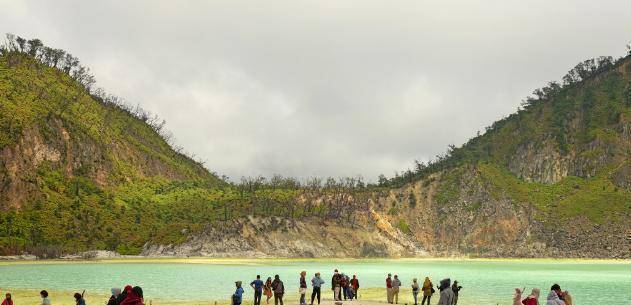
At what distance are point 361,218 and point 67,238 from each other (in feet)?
260

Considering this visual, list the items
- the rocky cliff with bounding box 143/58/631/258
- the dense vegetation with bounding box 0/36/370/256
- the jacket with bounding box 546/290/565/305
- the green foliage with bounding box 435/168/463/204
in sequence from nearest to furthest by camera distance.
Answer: the jacket with bounding box 546/290/565/305
the dense vegetation with bounding box 0/36/370/256
the rocky cliff with bounding box 143/58/631/258
the green foliage with bounding box 435/168/463/204

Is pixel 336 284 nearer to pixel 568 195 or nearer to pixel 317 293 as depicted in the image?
pixel 317 293

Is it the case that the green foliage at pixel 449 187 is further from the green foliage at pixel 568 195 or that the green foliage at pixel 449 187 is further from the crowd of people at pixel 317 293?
Answer: the crowd of people at pixel 317 293

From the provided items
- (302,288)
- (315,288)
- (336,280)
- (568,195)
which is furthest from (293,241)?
(315,288)

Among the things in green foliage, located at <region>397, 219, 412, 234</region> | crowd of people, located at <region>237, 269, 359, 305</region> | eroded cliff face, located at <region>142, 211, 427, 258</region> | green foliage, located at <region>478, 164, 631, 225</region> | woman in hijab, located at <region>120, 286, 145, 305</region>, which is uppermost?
green foliage, located at <region>478, 164, 631, 225</region>

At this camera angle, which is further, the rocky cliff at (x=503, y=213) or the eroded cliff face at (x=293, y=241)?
the rocky cliff at (x=503, y=213)

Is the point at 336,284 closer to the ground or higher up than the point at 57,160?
closer to the ground

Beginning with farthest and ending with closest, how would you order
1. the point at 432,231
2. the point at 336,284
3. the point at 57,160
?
1. the point at 432,231
2. the point at 57,160
3. the point at 336,284

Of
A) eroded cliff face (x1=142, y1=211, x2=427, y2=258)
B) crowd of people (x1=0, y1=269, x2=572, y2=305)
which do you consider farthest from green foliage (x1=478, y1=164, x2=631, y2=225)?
crowd of people (x1=0, y1=269, x2=572, y2=305)

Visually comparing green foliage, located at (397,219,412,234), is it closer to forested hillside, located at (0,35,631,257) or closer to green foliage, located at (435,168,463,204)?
forested hillside, located at (0,35,631,257)

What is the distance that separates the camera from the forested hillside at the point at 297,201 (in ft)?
447

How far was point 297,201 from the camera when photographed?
174625 millimetres

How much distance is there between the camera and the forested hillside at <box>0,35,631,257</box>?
136m

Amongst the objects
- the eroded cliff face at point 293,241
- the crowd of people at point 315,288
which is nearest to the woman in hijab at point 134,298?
the crowd of people at point 315,288
